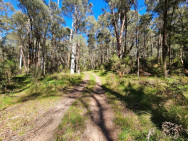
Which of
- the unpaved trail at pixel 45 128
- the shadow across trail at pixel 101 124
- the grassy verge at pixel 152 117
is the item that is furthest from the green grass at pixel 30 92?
the grassy verge at pixel 152 117

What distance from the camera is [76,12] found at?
1331 centimetres

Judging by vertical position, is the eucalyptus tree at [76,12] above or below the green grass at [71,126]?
above

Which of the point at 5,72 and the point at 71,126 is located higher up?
the point at 5,72

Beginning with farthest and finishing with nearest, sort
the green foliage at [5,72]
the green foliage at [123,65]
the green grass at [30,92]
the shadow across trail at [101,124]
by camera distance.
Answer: the green foliage at [123,65]
the green foliage at [5,72]
the green grass at [30,92]
the shadow across trail at [101,124]

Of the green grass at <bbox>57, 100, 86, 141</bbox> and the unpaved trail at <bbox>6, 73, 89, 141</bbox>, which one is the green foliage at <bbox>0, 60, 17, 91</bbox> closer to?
the unpaved trail at <bbox>6, 73, 89, 141</bbox>

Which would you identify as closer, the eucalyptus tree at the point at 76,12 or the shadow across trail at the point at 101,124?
the shadow across trail at the point at 101,124

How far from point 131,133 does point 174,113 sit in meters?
1.94

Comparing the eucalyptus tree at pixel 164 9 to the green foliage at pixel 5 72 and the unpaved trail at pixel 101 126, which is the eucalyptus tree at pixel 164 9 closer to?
the unpaved trail at pixel 101 126

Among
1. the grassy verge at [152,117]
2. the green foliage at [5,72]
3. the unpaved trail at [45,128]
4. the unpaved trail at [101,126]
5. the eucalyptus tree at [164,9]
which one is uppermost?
the eucalyptus tree at [164,9]

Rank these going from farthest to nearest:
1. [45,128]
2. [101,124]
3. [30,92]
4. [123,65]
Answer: [123,65], [30,92], [101,124], [45,128]

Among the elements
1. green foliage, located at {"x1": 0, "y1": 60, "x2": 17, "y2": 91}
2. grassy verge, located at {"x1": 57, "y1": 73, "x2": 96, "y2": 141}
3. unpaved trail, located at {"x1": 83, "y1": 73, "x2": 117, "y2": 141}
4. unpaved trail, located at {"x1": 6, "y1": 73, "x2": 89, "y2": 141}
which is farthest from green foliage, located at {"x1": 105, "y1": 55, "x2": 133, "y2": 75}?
green foliage, located at {"x1": 0, "y1": 60, "x2": 17, "y2": 91}

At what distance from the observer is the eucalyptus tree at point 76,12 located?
12.6 m

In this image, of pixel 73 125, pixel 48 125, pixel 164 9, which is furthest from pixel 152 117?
pixel 164 9

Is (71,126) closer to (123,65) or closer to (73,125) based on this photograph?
(73,125)
